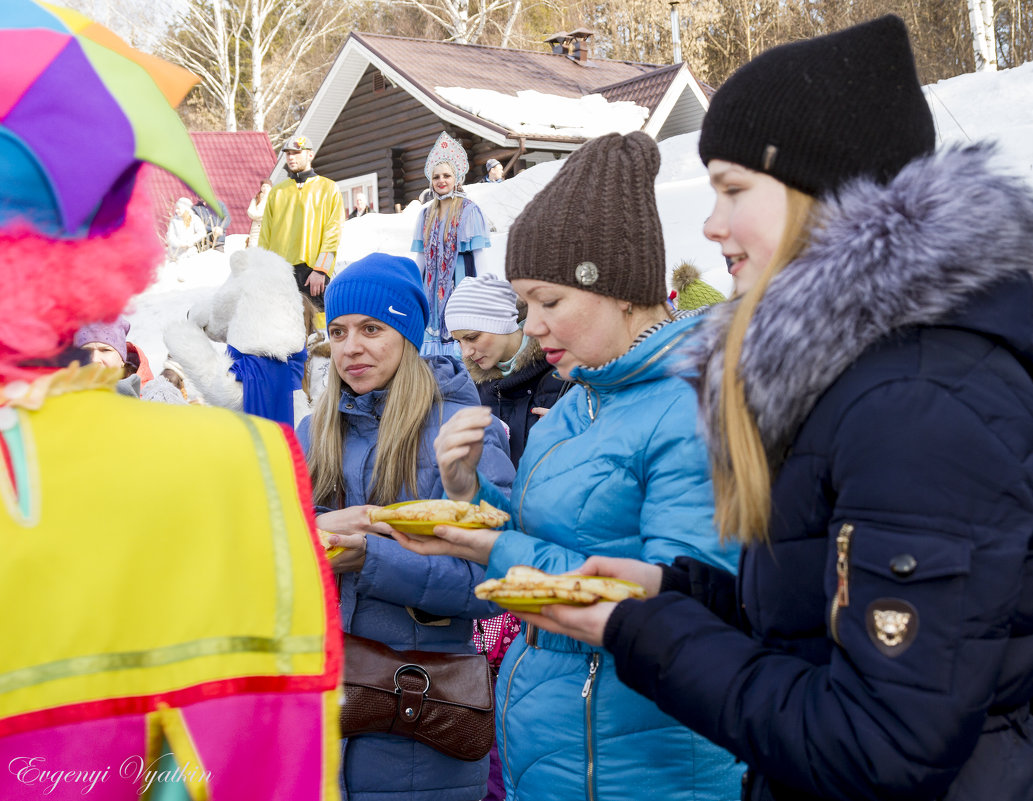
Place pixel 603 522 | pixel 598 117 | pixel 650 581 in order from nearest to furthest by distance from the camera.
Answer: pixel 650 581 → pixel 603 522 → pixel 598 117

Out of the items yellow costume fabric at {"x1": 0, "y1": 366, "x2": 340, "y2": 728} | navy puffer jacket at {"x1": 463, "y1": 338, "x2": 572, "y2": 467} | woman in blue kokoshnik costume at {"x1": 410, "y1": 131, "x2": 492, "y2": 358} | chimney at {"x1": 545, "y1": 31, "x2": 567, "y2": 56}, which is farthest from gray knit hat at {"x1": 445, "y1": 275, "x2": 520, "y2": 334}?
chimney at {"x1": 545, "y1": 31, "x2": 567, "y2": 56}

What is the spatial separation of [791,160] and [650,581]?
2.59 ft

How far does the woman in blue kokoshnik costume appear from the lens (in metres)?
7.37

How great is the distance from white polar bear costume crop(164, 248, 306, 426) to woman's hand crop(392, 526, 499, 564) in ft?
9.52

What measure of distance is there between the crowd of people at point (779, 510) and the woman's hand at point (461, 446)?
0.21 metres

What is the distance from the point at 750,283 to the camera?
59.3 inches

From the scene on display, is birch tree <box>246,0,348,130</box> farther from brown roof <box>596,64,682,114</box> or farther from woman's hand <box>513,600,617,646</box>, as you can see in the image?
woman's hand <box>513,600,617,646</box>

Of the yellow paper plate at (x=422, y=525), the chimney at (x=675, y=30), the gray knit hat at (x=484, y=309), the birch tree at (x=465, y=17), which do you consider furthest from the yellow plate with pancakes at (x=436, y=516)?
the chimney at (x=675, y=30)

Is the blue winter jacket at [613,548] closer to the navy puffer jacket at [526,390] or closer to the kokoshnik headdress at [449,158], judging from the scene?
the navy puffer jacket at [526,390]

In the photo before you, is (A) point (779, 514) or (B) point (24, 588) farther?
(A) point (779, 514)

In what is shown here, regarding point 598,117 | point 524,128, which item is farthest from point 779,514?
point 598,117

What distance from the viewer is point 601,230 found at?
2.27 metres

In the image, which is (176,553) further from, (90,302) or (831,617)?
(831,617)

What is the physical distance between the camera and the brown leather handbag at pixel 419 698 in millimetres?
2559
